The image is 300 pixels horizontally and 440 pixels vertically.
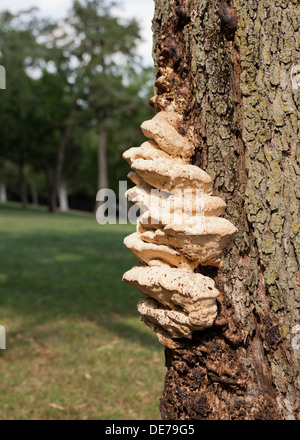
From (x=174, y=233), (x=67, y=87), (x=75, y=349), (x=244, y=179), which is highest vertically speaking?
(x=67, y=87)

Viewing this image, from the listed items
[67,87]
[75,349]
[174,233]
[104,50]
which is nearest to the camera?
[174,233]

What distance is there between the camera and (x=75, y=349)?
4527 mm

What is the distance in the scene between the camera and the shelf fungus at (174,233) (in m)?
1.48

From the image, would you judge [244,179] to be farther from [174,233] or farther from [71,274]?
[71,274]

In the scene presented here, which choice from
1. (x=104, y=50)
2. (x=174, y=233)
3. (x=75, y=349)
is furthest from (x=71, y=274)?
(x=104, y=50)

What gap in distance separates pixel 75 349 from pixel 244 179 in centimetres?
354

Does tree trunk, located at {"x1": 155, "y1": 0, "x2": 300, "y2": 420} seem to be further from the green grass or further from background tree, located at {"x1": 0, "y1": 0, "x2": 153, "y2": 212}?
background tree, located at {"x1": 0, "y1": 0, "x2": 153, "y2": 212}

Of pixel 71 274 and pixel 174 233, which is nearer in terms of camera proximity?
pixel 174 233

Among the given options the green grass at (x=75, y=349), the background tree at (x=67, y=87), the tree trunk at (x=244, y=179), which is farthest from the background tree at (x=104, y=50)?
the tree trunk at (x=244, y=179)

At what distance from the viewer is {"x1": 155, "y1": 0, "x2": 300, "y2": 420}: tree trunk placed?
1472mm

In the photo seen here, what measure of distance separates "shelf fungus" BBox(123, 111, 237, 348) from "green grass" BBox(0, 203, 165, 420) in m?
2.10

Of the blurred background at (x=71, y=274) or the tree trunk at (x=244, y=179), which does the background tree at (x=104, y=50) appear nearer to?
the blurred background at (x=71, y=274)

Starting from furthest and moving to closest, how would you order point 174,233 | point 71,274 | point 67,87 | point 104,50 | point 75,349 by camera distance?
point 67,87
point 104,50
point 71,274
point 75,349
point 174,233

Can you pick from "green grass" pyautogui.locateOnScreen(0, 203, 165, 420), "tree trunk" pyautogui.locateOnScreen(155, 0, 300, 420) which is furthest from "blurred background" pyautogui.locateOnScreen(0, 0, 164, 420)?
"tree trunk" pyautogui.locateOnScreen(155, 0, 300, 420)
